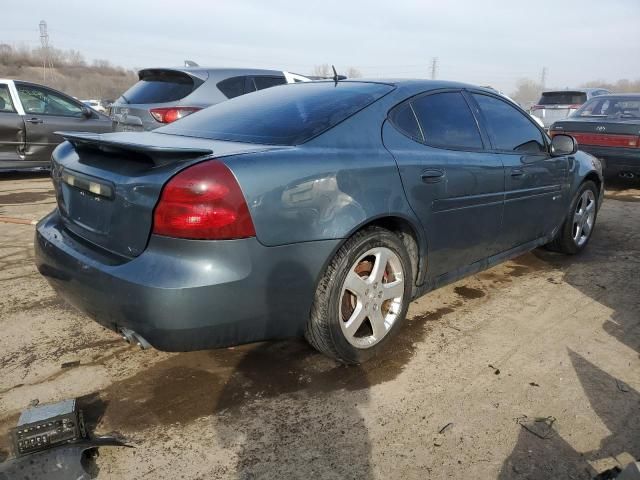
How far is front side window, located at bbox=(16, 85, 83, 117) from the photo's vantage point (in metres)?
7.73

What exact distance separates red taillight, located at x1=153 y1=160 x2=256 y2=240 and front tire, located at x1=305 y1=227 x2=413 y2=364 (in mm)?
600

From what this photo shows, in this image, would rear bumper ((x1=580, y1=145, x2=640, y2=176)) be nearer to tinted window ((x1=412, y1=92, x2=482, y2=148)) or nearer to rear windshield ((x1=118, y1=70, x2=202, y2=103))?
tinted window ((x1=412, y1=92, x2=482, y2=148))

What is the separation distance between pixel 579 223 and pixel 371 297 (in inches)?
114

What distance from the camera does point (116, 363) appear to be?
272 cm

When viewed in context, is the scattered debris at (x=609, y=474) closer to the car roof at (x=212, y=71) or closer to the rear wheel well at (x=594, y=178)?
the rear wheel well at (x=594, y=178)

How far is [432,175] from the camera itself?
9.46 feet

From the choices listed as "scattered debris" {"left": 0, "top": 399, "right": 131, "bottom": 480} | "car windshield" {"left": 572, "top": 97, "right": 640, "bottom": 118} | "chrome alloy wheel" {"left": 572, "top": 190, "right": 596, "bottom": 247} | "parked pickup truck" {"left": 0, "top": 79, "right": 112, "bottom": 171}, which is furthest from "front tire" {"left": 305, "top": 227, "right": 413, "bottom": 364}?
"parked pickup truck" {"left": 0, "top": 79, "right": 112, "bottom": 171}

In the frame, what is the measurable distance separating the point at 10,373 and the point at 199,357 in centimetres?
93

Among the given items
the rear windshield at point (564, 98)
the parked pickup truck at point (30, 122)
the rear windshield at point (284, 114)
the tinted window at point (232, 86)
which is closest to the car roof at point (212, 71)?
the tinted window at point (232, 86)

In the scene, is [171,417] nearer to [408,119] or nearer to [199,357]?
[199,357]

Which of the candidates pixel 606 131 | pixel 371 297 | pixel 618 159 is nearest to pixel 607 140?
pixel 606 131

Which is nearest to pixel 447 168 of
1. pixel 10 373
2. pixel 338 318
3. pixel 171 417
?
pixel 338 318

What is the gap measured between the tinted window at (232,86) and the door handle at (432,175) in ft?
14.5

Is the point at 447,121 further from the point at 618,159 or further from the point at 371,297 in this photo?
the point at 618,159
